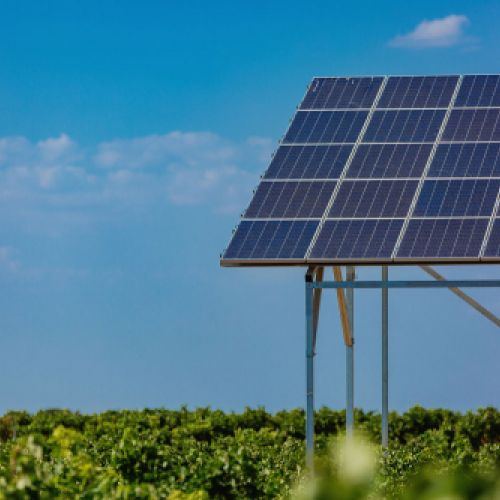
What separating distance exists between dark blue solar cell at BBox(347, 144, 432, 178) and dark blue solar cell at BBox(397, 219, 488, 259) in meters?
1.19

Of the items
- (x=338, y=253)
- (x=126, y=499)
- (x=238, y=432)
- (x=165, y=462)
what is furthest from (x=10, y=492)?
(x=238, y=432)

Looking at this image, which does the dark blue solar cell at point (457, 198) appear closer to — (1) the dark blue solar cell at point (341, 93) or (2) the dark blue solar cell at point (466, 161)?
(2) the dark blue solar cell at point (466, 161)

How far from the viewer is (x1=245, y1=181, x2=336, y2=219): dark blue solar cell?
38.7 feet

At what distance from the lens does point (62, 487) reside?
717cm

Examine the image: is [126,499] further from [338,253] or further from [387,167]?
[387,167]

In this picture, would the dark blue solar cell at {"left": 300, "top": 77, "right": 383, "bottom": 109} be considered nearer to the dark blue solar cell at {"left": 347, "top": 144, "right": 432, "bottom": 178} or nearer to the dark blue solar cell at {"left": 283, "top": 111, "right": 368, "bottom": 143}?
the dark blue solar cell at {"left": 283, "top": 111, "right": 368, "bottom": 143}


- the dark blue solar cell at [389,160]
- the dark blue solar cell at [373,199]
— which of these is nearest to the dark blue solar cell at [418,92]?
the dark blue solar cell at [389,160]

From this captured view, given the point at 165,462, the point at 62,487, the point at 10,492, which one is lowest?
the point at 10,492

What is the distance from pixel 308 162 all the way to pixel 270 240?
188 centimetres

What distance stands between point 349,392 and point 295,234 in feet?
9.75

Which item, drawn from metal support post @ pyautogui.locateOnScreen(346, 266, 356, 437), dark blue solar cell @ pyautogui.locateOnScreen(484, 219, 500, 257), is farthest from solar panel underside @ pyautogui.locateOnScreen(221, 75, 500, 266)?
metal support post @ pyautogui.locateOnScreen(346, 266, 356, 437)

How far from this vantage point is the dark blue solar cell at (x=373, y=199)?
11680 millimetres

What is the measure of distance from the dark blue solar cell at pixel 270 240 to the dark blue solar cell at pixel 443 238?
101cm

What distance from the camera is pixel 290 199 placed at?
12062 mm
